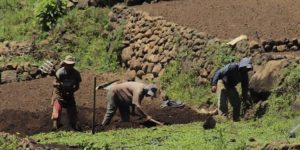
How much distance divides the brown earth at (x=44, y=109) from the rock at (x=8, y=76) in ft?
1.20

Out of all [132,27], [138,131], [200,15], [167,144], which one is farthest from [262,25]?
[167,144]

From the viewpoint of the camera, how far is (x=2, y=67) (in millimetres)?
21297

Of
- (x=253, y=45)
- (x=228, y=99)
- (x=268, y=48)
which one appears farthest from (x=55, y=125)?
(x=268, y=48)

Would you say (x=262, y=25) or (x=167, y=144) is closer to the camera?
(x=167, y=144)

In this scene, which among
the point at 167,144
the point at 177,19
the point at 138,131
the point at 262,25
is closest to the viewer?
the point at 167,144

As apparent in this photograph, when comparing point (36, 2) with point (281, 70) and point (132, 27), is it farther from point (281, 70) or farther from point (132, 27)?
point (281, 70)

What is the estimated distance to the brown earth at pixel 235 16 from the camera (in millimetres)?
18328

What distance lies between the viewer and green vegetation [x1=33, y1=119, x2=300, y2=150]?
11.0 meters

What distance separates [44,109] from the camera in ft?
56.4

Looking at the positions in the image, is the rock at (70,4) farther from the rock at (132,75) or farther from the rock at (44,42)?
the rock at (132,75)

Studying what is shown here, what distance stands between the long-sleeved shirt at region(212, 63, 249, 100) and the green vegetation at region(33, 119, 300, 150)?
1.06m

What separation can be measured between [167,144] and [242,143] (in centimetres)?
132

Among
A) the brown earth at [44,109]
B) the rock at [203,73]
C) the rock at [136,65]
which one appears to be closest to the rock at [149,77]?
the rock at [136,65]

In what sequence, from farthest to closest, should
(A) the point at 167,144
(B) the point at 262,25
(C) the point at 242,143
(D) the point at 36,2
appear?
1. (D) the point at 36,2
2. (B) the point at 262,25
3. (A) the point at 167,144
4. (C) the point at 242,143
